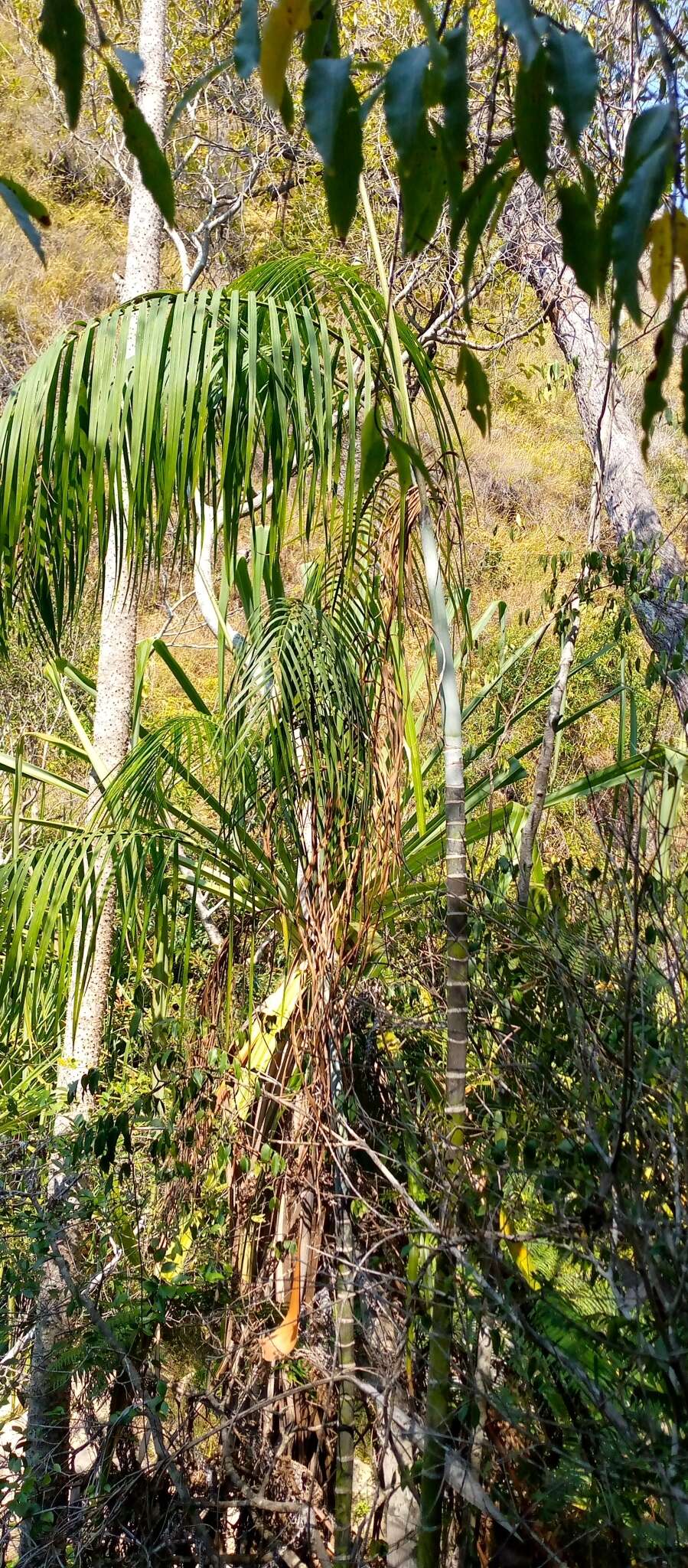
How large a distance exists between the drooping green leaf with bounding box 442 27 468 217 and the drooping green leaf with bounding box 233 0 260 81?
0.47ft

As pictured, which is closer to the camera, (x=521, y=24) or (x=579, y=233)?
(x=521, y=24)

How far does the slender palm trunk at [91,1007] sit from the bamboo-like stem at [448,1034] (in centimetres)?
104

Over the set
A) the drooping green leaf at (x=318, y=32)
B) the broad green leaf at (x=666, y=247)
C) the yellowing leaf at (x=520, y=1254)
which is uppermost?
the drooping green leaf at (x=318, y=32)

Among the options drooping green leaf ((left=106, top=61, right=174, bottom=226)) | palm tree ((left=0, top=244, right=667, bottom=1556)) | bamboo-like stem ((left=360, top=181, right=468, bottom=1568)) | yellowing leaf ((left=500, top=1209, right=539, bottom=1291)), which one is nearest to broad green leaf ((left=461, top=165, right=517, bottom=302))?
drooping green leaf ((left=106, top=61, right=174, bottom=226))

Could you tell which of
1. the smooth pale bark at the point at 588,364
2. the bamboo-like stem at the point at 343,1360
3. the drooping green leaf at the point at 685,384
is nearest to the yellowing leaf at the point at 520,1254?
the bamboo-like stem at the point at 343,1360

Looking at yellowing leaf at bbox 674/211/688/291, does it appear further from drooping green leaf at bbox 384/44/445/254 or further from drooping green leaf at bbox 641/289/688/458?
drooping green leaf at bbox 384/44/445/254

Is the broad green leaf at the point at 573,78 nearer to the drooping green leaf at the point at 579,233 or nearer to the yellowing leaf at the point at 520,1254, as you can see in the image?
the drooping green leaf at the point at 579,233

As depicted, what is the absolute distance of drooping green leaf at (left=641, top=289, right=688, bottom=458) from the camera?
33.7 inches

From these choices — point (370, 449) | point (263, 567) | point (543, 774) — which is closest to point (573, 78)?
point (370, 449)

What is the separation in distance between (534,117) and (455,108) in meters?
0.06

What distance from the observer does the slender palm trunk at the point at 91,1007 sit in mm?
3480

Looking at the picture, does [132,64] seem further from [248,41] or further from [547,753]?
[547,753]

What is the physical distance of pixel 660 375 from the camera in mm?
859

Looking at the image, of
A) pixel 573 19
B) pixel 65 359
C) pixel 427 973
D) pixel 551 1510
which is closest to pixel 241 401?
pixel 65 359
